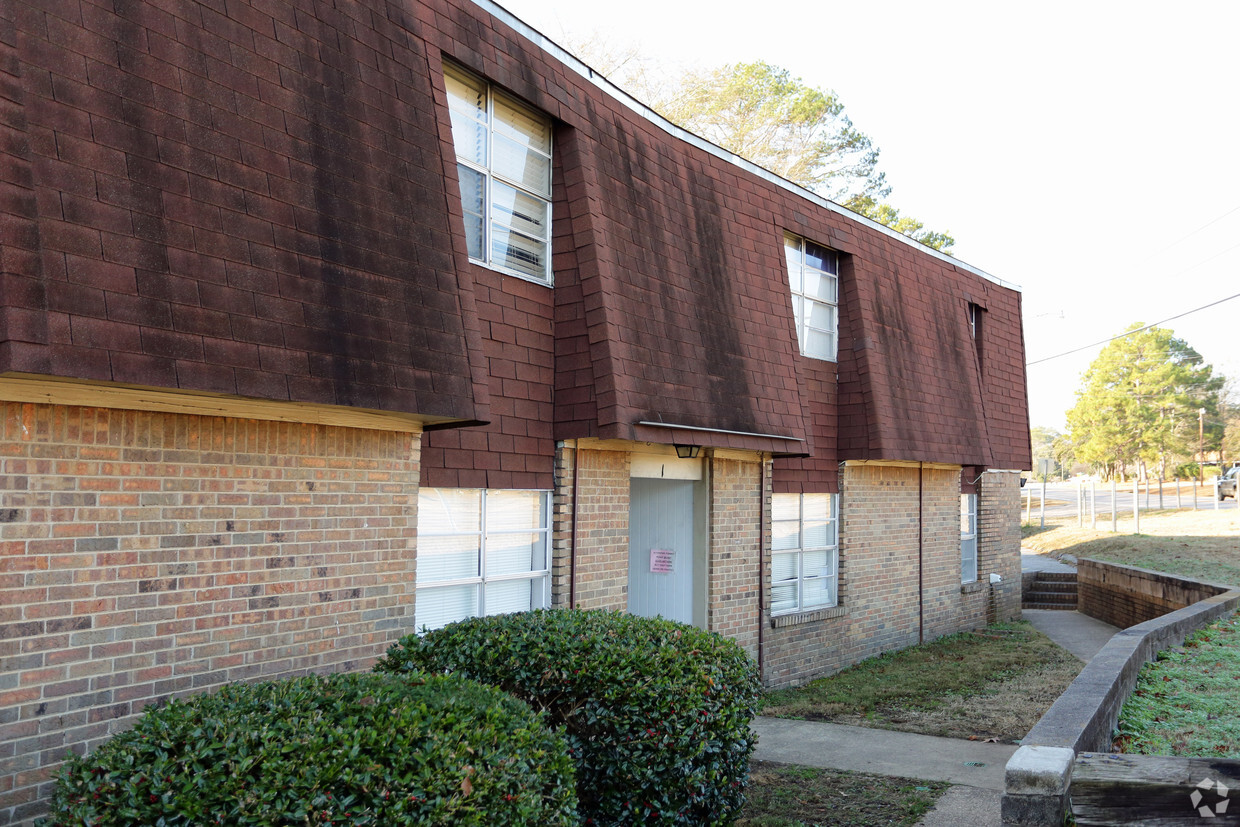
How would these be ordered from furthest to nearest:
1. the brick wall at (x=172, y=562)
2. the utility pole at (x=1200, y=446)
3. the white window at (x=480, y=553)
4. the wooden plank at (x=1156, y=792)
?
the utility pole at (x=1200, y=446) → the white window at (x=480, y=553) → the brick wall at (x=172, y=562) → the wooden plank at (x=1156, y=792)

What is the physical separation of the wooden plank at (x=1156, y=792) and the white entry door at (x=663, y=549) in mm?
6067

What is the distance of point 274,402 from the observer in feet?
17.7

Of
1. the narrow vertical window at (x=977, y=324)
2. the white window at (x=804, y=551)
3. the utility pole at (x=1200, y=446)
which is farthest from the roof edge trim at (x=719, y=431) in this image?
the utility pole at (x=1200, y=446)

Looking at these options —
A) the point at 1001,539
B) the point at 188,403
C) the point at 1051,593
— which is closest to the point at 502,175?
the point at 188,403

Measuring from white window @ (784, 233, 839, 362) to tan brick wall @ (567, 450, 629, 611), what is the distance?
4.24 m

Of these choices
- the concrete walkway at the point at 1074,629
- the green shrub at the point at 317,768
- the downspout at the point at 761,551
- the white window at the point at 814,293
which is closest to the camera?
the green shrub at the point at 317,768

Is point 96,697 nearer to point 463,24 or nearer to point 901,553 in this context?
point 463,24

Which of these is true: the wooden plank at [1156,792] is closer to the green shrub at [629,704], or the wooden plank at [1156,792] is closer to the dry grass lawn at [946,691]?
the green shrub at [629,704]

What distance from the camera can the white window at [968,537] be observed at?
17230 mm

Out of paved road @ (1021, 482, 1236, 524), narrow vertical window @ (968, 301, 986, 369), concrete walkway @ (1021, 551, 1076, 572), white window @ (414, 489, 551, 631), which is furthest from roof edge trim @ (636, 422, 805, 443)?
paved road @ (1021, 482, 1236, 524)

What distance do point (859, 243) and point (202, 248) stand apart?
10.6 m

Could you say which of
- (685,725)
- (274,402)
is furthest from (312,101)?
(685,725)

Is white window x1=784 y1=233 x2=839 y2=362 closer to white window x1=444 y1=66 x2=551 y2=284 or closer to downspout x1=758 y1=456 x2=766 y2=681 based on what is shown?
downspout x1=758 y1=456 x2=766 y2=681

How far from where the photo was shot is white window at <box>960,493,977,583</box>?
56.5ft
